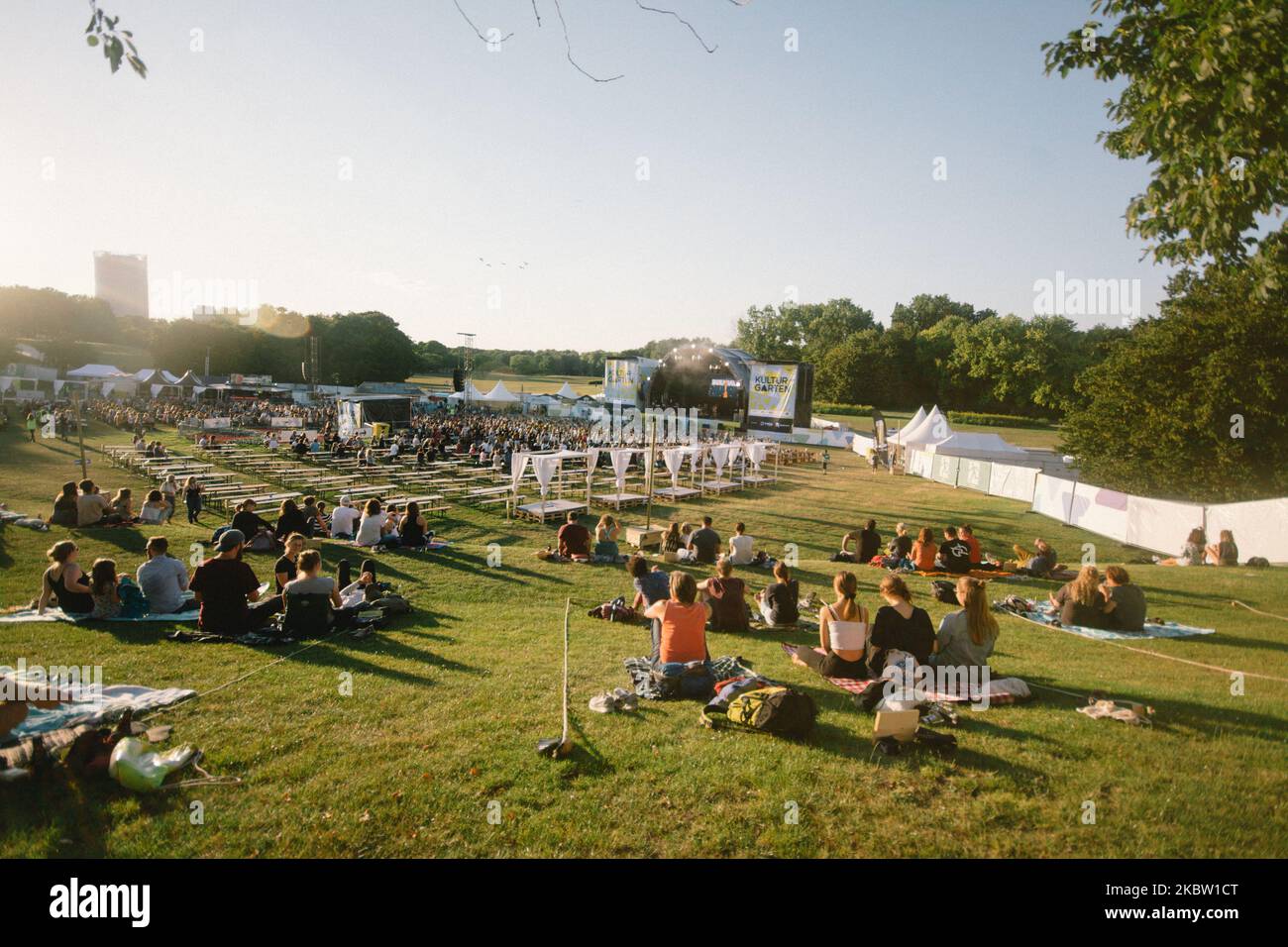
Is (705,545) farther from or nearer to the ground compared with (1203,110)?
nearer to the ground

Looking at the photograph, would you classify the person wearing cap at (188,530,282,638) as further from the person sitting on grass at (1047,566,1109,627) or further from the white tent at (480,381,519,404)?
the white tent at (480,381,519,404)

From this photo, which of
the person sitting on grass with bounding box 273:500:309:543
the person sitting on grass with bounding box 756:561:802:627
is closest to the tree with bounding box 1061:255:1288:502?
the person sitting on grass with bounding box 756:561:802:627

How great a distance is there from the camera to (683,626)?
226 inches

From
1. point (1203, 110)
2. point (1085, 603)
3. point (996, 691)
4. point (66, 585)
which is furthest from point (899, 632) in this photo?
point (66, 585)

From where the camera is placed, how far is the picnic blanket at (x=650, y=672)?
557 cm

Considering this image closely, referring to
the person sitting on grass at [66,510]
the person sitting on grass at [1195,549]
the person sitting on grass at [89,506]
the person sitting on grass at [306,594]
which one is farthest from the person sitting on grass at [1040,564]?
the person sitting on grass at [66,510]

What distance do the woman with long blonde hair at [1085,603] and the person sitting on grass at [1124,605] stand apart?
0.10 metres

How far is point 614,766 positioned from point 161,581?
6.60 metres

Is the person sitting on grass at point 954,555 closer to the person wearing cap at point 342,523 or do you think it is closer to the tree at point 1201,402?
the person wearing cap at point 342,523

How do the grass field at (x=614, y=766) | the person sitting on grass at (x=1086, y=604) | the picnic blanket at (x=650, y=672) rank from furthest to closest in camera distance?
the person sitting on grass at (x=1086, y=604) → the picnic blanket at (x=650, y=672) → the grass field at (x=614, y=766)

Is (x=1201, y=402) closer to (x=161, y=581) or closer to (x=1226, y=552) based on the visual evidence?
(x=1226, y=552)

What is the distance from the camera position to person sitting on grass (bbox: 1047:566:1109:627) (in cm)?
836

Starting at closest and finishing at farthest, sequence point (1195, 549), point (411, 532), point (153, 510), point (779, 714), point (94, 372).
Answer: point (779, 714) < point (411, 532) < point (1195, 549) < point (153, 510) < point (94, 372)
